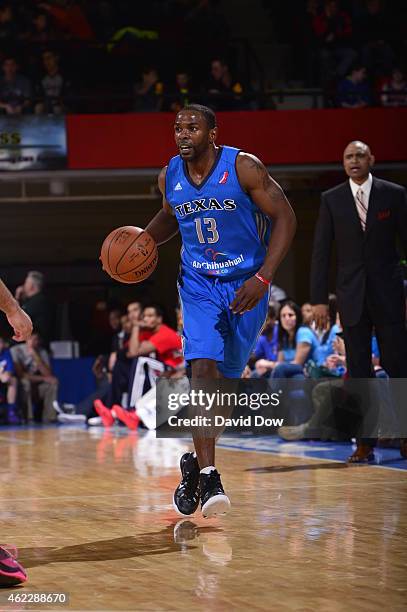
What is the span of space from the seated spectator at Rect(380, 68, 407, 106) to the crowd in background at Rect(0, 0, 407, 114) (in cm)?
2

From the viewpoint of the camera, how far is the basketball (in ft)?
16.5

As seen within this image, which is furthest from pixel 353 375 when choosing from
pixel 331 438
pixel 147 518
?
pixel 147 518

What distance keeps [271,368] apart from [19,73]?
657 centimetres

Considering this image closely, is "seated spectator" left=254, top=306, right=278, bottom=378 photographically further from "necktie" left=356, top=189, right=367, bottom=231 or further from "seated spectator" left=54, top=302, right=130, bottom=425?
"necktie" left=356, top=189, right=367, bottom=231

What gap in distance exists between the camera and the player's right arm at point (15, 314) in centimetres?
381

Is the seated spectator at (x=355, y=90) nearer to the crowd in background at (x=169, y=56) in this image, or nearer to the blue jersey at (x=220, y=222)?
the crowd in background at (x=169, y=56)

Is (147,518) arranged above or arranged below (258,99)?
below

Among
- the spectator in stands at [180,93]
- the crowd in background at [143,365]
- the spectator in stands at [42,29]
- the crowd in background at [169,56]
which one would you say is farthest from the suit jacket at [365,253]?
the spectator in stands at [42,29]

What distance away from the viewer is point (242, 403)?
931 cm

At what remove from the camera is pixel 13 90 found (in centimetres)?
1359

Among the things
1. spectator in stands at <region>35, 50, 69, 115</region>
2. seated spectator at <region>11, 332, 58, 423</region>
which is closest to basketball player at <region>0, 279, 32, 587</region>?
seated spectator at <region>11, 332, 58, 423</region>

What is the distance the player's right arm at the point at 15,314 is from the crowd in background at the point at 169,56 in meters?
9.29

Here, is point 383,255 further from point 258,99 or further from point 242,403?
point 258,99

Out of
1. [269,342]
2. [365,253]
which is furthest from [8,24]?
[365,253]
